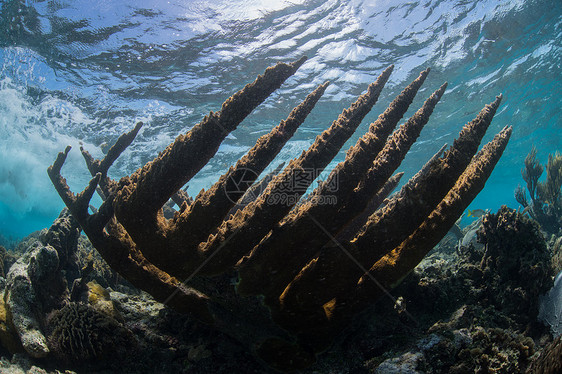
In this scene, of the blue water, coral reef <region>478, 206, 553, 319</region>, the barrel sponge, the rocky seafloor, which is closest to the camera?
the rocky seafloor

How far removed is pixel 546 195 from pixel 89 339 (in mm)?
15415

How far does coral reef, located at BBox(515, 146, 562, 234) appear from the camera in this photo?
1052cm

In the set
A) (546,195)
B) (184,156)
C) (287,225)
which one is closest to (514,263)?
(287,225)

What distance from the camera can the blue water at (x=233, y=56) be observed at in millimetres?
10016

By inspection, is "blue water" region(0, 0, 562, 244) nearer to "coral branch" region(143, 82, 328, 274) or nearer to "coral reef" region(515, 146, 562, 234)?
"coral reef" region(515, 146, 562, 234)

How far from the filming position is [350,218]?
2686 millimetres

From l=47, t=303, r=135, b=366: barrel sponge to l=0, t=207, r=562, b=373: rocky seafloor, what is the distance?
0.01 metres

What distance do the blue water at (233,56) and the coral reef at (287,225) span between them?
31.7 feet

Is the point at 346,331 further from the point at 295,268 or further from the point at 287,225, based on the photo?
the point at 287,225

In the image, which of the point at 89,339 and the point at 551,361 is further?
the point at 89,339

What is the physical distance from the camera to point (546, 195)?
35.8ft
